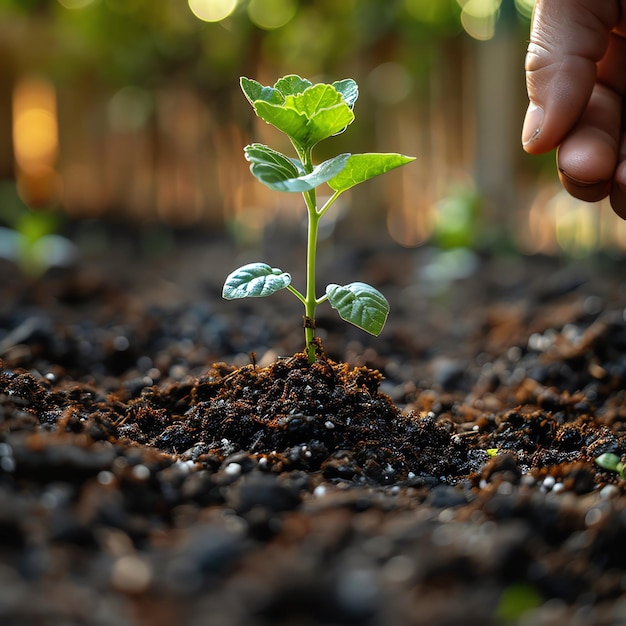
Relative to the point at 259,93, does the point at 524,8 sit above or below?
above

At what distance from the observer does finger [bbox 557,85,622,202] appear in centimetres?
168

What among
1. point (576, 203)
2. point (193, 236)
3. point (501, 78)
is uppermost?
point (501, 78)

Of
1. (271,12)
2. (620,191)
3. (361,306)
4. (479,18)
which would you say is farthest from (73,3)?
Answer: (361,306)

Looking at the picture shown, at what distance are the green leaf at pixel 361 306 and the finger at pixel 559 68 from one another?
2.21 feet

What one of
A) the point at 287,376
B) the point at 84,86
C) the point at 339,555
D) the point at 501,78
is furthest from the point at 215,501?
the point at 84,86

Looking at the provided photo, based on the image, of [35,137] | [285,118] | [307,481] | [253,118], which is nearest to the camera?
[307,481]

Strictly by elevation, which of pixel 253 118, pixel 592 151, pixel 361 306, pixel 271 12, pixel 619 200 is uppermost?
pixel 271 12

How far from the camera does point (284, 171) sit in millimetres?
1347

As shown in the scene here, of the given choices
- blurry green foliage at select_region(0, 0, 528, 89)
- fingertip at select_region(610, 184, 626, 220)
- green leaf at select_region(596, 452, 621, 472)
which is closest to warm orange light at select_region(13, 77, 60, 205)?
blurry green foliage at select_region(0, 0, 528, 89)

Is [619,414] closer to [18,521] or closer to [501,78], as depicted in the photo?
[18,521]

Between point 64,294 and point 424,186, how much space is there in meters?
3.24

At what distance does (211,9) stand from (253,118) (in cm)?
89

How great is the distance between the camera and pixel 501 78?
483 cm

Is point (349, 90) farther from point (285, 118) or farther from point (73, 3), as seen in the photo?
point (73, 3)
